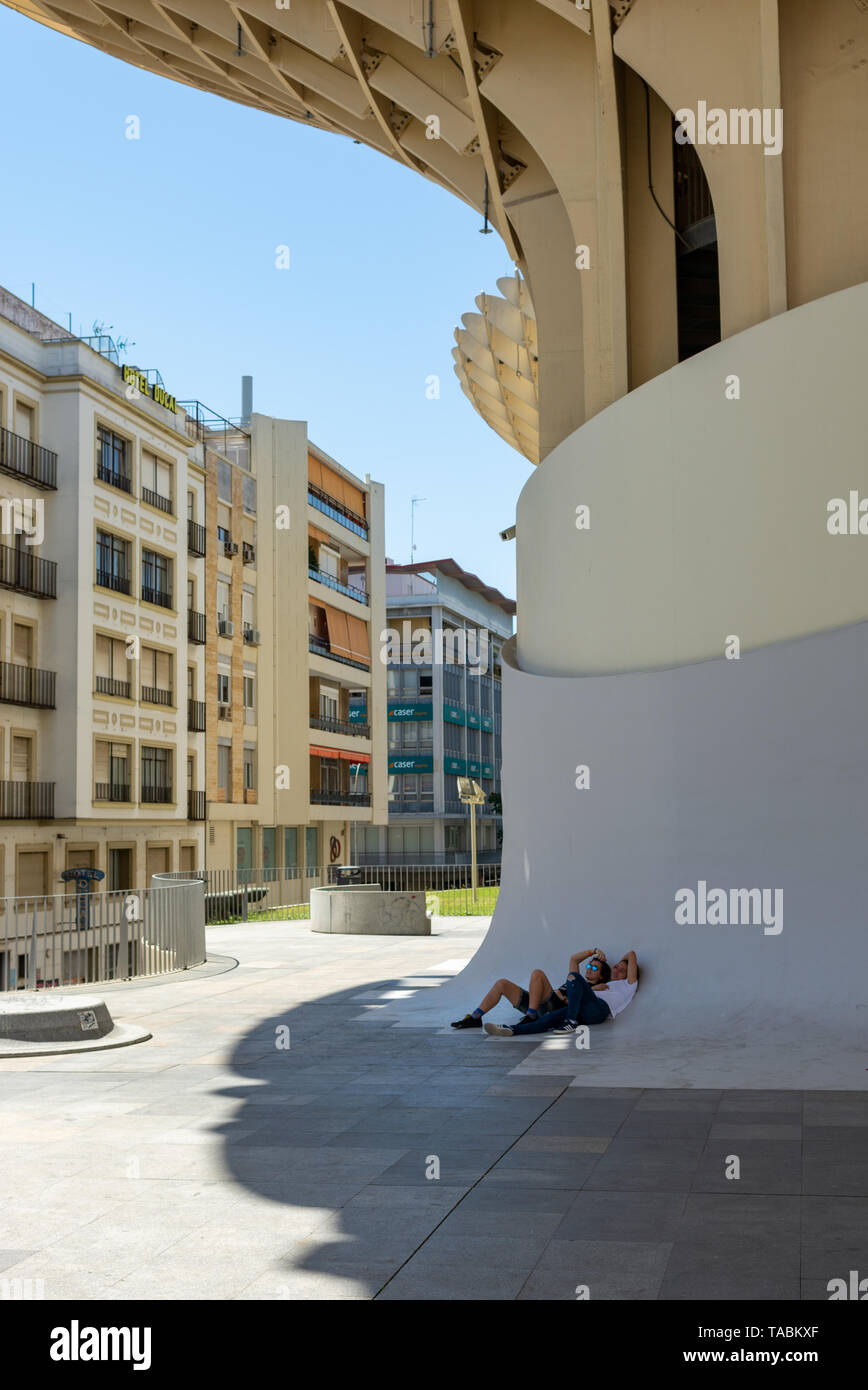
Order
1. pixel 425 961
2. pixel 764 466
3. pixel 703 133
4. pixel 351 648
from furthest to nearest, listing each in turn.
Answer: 1. pixel 351 648
2. pixel 425 961
3. pixel 703 133
4. pixel 764 466

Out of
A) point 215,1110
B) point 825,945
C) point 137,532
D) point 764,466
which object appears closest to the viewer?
point 215,1110

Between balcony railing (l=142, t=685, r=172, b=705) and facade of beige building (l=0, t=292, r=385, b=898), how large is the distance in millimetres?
95

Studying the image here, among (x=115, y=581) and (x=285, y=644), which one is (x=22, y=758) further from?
(x=285, y=644)

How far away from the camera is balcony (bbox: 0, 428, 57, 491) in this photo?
127 ft

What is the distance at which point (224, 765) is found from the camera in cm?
5684

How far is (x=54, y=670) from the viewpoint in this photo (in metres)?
41.0

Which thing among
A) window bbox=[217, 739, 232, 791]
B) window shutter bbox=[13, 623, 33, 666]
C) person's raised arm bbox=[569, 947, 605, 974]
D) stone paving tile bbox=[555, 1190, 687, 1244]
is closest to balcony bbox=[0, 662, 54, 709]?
window shutter bbox=[13, 623, 33, 666]

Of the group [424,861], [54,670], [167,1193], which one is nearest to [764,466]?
[167,1193]

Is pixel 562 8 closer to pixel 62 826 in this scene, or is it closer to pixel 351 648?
pixel 62 826

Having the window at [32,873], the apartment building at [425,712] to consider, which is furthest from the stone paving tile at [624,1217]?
the apartment building at [425,712]

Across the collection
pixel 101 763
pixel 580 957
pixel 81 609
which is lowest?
pixel 580 957

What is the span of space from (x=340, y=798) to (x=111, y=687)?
89.0 feet

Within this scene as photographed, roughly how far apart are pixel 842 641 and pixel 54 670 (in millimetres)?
31591

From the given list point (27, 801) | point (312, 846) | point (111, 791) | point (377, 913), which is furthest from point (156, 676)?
point (377, 913)
